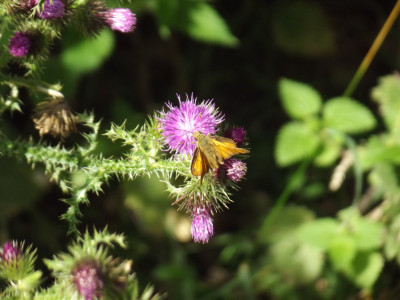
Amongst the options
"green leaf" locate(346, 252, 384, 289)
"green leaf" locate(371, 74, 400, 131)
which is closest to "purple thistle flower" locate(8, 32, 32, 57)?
"green leaf" locate(346, 252, 384, 289)

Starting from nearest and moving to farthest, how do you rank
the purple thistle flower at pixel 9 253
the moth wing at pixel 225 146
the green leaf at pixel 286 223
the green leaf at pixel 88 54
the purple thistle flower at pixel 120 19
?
1. the moth wing at pixel 225 146
2. the purple thistle flower at pixel 9 253
3. the purple thistle flower at pixel 120 19
4. the green leaf at pixel 88 54
5. the green leaf at pixel 286 223

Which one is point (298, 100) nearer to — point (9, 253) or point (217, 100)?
point (217, 100)

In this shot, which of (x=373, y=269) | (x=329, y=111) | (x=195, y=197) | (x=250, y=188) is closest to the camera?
(x=195, y=197)

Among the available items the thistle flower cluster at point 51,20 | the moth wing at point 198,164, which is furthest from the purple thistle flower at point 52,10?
the moth wing at point 198,164

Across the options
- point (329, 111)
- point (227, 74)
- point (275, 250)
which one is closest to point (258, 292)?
point (275, 250)

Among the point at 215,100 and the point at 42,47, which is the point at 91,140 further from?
the point at 215,100

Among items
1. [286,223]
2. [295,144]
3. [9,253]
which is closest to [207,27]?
[295,144]

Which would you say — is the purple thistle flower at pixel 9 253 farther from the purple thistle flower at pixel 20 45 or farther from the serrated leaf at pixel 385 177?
the serrated leaf at pixel 385 177
